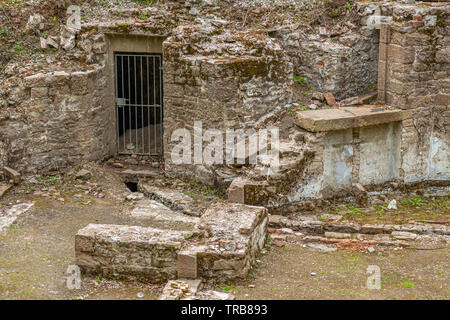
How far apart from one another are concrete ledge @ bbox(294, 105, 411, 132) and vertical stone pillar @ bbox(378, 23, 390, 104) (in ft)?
1.30

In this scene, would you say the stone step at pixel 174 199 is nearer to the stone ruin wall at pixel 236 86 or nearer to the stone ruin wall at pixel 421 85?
the stone ruin wall at pixel 236 86

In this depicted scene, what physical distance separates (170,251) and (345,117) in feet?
12.8

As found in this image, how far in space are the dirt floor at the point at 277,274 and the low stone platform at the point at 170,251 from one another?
16 centimetres

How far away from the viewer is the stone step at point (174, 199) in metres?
9.56

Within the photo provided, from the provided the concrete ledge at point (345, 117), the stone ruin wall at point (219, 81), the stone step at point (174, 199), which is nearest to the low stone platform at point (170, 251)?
the stone step at point (174, 199)

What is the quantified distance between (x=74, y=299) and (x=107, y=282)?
18.5 inches

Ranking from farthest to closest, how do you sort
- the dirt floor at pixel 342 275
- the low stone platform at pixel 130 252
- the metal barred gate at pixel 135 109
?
the metal barred gate at pixel 135 109 < the low stone platform at pixel 130 252 < the dirt floor at pixel 342 275

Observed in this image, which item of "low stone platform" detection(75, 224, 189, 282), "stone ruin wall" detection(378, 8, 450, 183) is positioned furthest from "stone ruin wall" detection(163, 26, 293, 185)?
"low stone platform" detection(75, 224, 189, 282)

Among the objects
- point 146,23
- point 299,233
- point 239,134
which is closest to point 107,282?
point 299,233

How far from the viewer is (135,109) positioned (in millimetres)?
11766

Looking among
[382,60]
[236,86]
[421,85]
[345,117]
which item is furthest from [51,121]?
[421,85]

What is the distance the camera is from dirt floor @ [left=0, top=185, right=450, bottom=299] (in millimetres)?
6695

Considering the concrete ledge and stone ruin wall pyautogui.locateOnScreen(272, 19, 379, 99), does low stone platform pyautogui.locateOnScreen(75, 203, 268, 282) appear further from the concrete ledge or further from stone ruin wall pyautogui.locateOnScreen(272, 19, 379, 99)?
stone ruin wall pyautogui.locateOnScreen(272, 19, 379, 99)

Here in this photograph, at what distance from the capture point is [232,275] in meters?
6.83
